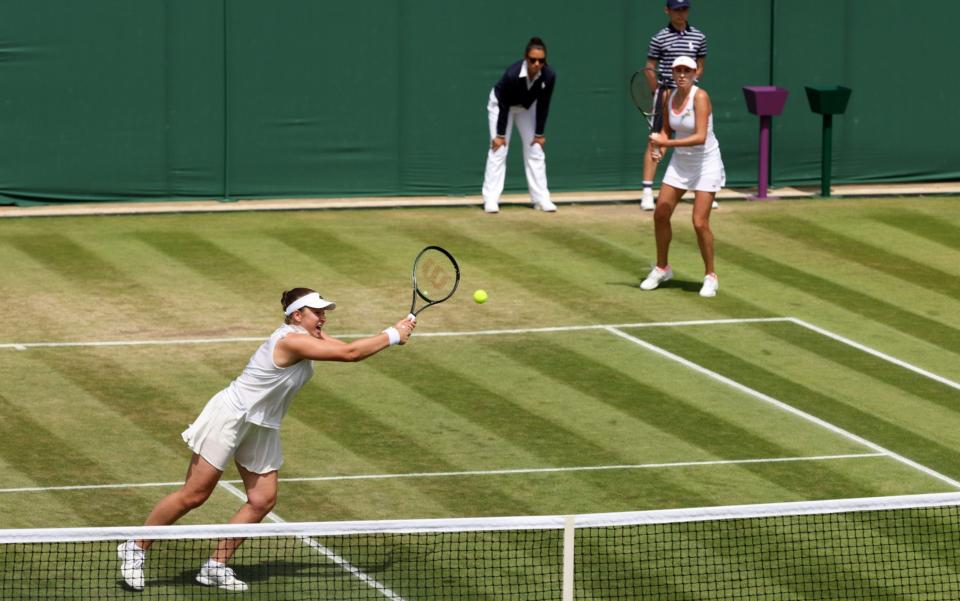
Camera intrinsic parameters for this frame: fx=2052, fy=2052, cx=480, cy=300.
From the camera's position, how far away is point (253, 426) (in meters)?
11.7

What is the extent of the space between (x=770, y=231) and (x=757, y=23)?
3.36 meters

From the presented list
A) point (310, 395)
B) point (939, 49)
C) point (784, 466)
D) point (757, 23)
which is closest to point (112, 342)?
point (310, 395)

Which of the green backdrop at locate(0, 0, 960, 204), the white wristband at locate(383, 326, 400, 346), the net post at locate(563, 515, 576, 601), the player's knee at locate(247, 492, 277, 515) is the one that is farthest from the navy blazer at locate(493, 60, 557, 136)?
the net post at locate(563, 515, 576, 601)

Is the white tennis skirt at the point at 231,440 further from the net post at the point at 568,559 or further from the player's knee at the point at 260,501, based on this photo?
the net post at the point at 568,559

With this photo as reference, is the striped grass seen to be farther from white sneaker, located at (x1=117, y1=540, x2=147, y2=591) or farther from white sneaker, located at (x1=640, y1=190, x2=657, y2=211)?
white sneaker, located at (x1=117, y1=540, x2=147, y2=591)

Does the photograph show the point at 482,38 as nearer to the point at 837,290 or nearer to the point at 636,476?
the point at 837,290

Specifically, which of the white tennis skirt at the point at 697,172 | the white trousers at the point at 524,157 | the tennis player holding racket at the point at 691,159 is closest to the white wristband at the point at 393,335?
the tennis player holding racket at the point at 691,159

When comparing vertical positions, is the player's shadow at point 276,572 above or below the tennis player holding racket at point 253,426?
below

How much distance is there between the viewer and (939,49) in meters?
25.0

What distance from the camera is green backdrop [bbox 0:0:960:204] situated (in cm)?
2286

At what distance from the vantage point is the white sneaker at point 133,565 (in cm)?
1143

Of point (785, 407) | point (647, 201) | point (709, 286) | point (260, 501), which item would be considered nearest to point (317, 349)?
point (260, 501)

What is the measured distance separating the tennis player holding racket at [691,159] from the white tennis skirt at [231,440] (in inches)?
298

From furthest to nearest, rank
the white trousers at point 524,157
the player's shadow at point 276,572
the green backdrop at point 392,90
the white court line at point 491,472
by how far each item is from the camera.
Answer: the green backdrop at point 392,90, the white trousers at point 524,157, the white court line at point 491,472, the player's shadow at point 276,572
